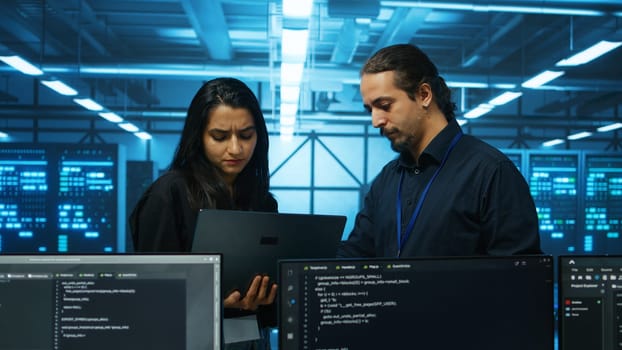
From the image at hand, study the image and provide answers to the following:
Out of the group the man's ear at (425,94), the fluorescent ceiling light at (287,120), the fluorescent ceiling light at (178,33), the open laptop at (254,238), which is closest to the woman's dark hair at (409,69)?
the man's ear at (425,94)

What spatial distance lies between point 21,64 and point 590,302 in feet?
15.8

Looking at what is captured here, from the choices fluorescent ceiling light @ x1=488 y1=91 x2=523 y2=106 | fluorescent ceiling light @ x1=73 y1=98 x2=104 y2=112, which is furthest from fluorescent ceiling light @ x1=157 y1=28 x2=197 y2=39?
fluorescent ceiling light @ x1=488 y1=91 x2=523 y2=106

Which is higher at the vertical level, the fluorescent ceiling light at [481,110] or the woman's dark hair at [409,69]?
the fluorescent ceiling light at [481,110]

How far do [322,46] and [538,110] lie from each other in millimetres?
4944

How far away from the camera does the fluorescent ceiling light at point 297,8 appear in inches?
115

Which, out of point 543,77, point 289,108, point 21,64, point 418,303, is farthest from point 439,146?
point 289,108

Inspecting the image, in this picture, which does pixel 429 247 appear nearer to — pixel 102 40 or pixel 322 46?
pixel 322 46

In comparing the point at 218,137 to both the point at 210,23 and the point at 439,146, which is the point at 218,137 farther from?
the point at 210,23

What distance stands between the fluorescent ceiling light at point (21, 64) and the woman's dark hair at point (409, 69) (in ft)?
12.5

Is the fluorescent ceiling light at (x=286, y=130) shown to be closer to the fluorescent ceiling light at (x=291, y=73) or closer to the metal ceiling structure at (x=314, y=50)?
the metal ceiling structure at (x=314, y=50)

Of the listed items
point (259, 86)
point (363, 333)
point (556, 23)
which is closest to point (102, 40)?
point (259, 86)

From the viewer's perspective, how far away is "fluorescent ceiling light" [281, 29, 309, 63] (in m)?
3.43

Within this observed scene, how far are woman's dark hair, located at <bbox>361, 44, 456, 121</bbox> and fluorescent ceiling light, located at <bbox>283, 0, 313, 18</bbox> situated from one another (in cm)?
141

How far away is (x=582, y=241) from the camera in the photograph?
677 cm
